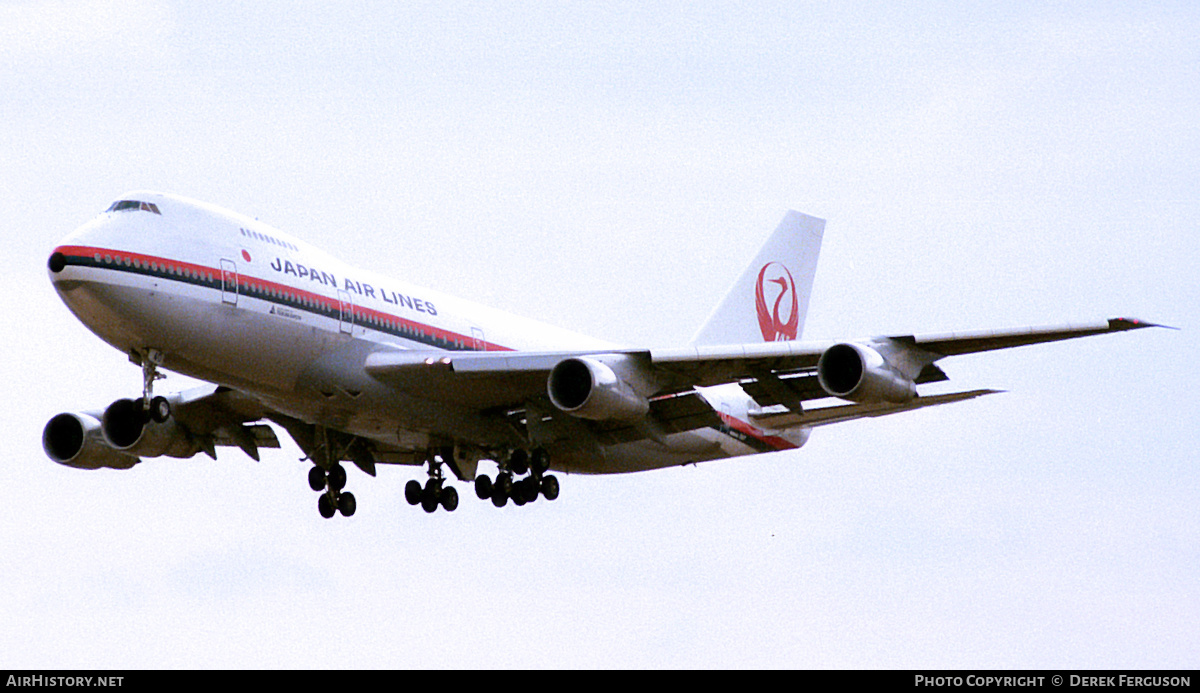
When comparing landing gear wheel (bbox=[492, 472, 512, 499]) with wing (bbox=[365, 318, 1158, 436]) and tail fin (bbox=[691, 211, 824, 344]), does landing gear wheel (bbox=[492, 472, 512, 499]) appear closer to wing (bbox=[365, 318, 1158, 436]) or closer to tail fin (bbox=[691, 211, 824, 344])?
wing (bbox=[365, 318, 1158, 436])

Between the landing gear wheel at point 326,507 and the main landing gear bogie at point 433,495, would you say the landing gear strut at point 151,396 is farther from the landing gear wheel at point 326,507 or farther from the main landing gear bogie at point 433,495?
Answer: the main landing gear bogie at point 433,495

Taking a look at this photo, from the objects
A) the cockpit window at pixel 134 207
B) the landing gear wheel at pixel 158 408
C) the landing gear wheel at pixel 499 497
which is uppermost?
the cockpit window at pixel 134 207

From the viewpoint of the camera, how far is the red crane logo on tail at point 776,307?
4758 cm

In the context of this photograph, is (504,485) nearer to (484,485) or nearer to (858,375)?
(484,485)

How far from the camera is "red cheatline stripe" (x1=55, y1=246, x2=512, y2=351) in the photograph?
31.8 m

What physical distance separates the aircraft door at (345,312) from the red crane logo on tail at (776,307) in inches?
600

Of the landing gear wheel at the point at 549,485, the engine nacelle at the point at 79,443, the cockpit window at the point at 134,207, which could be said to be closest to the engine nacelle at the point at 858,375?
the landing gear wheel at the point at 549,485

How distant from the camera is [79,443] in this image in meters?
41.4

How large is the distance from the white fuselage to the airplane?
0.13 feet

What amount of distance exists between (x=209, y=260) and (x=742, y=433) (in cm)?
1519

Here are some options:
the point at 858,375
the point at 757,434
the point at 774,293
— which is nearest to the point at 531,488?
the point at 757,434

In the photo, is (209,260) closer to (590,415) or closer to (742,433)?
(590,415)

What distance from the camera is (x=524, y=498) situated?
1551 inches

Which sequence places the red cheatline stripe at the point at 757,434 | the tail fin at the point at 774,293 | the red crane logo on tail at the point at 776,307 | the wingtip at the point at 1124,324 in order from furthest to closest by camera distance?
the red crane logo on tail at the point at 776,307 < the tail fin at the point at 774,293 < the red cheatline stripe at the point at 757,434 < the wingtip at the point at 1124,324
